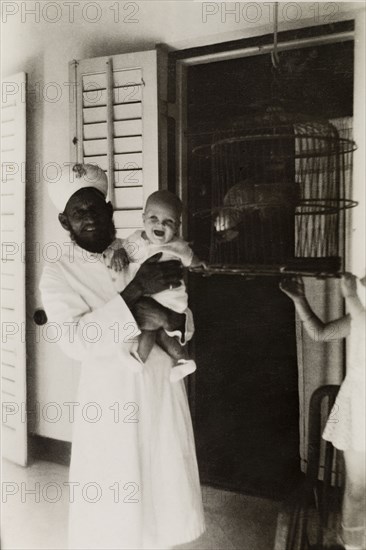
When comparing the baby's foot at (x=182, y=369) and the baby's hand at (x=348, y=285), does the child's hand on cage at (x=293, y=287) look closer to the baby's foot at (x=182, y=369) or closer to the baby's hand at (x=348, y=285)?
the baby's hand at (x=348, y=285)

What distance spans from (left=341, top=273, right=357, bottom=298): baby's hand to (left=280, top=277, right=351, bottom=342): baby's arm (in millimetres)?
43

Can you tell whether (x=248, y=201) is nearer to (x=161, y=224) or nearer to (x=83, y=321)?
(x=161, y=224)

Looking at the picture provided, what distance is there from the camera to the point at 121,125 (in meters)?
1.10

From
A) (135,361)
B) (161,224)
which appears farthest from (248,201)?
(135,361)

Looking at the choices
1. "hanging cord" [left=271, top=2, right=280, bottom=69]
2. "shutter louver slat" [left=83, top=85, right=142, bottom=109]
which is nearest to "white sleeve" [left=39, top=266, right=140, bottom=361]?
"shutter louver slat" [left=83, top=85, right=142, bottom=109]

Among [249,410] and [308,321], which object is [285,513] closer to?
[249,410]

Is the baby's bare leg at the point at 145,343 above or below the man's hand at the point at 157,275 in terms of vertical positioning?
below

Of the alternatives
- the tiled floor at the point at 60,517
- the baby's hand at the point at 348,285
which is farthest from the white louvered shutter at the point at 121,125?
the tiled floor at the point at 60,517

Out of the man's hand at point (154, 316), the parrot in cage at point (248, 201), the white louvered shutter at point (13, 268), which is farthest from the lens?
the white louvered shutter at point (13, 268)

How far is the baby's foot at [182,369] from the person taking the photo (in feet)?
3.52

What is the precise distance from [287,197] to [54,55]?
601 millimetres

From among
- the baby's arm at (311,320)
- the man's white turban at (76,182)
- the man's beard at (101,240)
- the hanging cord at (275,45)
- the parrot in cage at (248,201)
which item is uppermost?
the hanging cord at (275,45)

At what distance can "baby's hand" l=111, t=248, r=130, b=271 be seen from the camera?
41.9 inches

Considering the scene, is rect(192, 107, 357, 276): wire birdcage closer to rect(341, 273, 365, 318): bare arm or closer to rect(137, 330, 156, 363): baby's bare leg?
rect(341, 273, 365, 318): bare arm
